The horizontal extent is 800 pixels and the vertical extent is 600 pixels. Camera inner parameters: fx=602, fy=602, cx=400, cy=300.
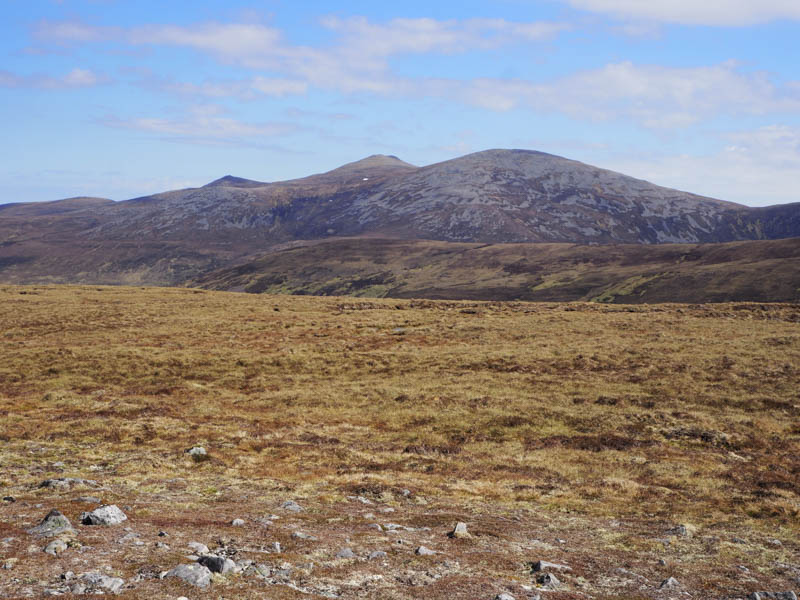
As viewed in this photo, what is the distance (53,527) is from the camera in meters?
12.3

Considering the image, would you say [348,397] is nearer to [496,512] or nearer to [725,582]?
[496,512]

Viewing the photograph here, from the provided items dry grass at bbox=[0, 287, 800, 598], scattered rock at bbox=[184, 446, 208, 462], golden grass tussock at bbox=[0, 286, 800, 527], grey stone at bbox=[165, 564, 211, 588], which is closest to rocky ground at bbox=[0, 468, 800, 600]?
grey stone at bbox=[165, 564, 211, 588]

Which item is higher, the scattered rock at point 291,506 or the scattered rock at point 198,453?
the scattered rock at point 291,506

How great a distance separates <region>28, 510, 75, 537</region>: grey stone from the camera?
477 inches

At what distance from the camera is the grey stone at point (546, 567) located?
41.1 ft

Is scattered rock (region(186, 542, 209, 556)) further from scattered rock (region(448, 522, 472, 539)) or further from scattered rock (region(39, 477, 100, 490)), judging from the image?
scattered rock (region(39, 477, 100, 490))

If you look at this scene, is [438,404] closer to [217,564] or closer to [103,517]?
[103,517]

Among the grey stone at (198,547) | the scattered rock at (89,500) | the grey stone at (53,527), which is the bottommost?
the scattered rock at (89,500)

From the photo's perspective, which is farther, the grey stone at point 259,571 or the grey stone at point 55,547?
the grey stone at point 55,547

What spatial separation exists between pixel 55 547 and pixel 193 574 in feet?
10.4

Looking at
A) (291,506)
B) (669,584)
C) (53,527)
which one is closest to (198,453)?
(291,506)

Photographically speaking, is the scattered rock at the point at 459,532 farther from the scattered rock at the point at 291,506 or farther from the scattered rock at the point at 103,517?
the scattered rock at the point at 103,517

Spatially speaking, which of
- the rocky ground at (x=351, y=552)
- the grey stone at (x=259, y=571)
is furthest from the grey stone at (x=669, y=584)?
the grey stone at (x=259, y=571)

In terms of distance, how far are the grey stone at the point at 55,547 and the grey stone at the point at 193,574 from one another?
8.35 feet
